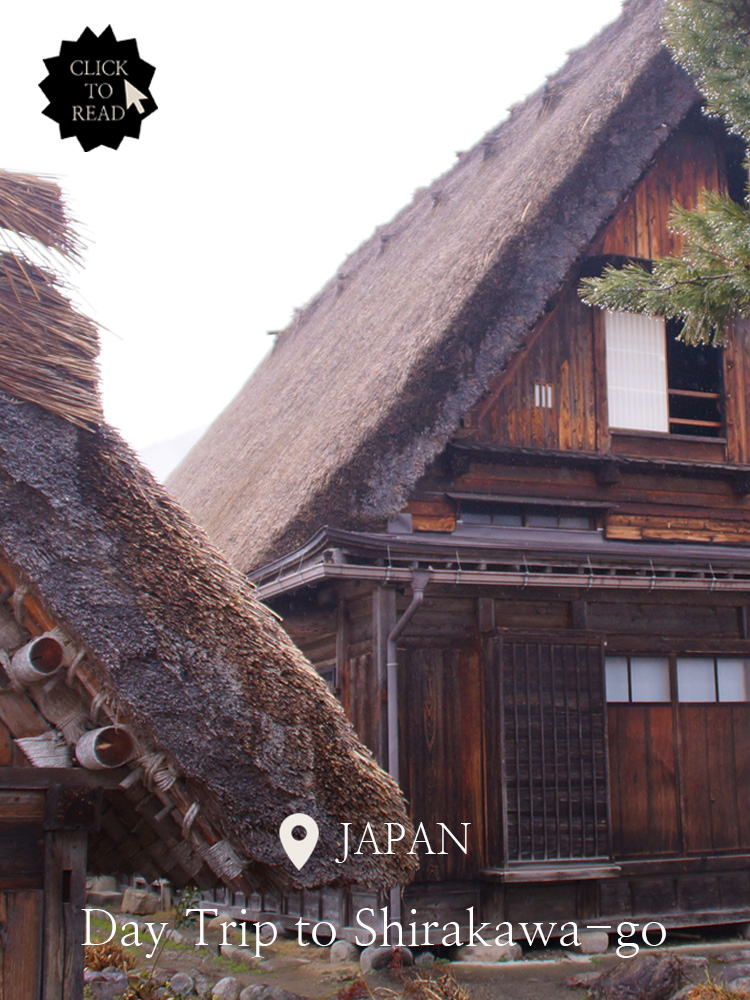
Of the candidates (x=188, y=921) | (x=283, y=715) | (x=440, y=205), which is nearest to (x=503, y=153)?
(x=440, y=205)

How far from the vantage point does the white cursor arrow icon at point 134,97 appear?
4.53 metres

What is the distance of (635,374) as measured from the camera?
8.74 metres

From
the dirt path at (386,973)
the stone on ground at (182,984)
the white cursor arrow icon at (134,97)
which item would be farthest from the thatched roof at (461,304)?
the white cursor arrow icon at (134,97)

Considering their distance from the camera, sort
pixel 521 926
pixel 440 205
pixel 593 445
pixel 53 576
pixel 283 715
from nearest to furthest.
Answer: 1. pixel 53 576
2. pixel 283 715
3. pixel 521 926
4. pixel 593 445
5. pixel 440 205

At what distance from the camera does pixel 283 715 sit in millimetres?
3520

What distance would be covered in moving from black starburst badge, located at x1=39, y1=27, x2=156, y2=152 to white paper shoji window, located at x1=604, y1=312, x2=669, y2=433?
201 inches

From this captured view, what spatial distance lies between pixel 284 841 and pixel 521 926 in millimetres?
4380

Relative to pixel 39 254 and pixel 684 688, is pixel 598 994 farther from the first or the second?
pixel 39 254

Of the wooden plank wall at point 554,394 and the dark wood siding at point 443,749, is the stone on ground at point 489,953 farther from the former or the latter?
the wooden plank wall at point 554,394

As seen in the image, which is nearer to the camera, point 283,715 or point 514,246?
point 283,715

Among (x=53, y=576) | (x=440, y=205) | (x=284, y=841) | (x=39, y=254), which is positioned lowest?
(x=284, y=841)

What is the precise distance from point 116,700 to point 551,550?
486cm

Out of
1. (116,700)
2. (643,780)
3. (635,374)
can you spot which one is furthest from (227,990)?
(635,374)

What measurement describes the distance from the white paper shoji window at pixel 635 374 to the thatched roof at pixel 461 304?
93 centimetres
